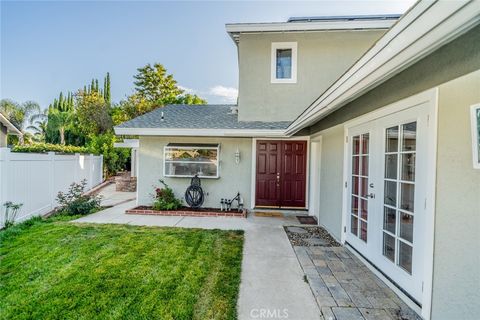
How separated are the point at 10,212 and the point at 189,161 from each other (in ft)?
15.5

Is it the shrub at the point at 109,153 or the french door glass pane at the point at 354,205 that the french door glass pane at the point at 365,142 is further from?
the shrub at the point at 109,153

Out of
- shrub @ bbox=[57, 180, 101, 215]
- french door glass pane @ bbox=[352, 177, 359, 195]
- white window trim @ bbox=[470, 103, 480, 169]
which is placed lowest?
shrub @ bbox=[57, 180, 101, 215]

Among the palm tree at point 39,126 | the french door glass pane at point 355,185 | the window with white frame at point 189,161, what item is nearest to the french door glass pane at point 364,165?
the french door glass pane at point 355,185

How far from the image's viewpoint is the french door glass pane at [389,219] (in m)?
3.43

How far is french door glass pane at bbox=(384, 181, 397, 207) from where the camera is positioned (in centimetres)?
344

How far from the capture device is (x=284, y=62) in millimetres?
8773

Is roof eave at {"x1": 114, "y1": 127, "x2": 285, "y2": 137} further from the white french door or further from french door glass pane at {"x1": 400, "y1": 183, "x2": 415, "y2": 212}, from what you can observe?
french door glass pane at {"x1": 400, "y1": 183, "x2": 415, "y2": 212}

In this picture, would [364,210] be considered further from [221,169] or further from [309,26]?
[309,26]

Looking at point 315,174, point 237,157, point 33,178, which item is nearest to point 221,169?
point 237,157

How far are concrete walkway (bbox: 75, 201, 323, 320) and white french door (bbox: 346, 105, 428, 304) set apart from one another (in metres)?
1.21

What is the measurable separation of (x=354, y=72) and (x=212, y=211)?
6.41 m

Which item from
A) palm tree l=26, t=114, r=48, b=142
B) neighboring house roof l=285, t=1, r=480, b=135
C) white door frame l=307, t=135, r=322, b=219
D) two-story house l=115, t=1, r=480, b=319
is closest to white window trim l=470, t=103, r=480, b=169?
two-story house l=115, t=1, r=480, b=319

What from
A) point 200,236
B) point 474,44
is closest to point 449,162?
point 474,44

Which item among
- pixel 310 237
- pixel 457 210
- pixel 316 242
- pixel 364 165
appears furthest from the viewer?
pixel 310 237
